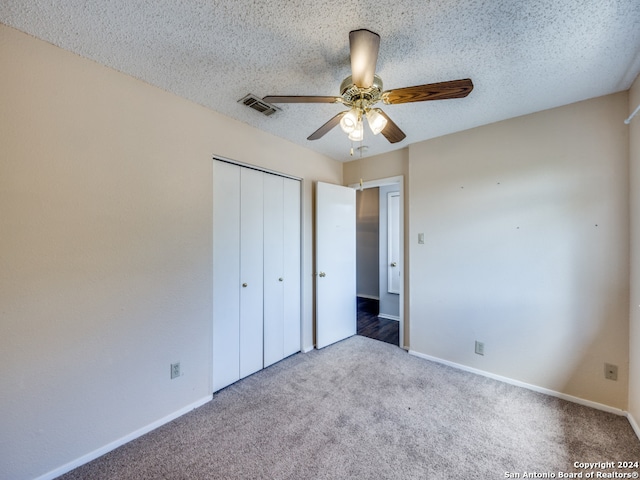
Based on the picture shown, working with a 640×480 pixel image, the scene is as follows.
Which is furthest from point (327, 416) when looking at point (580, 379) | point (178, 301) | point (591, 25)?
point (591, 25)

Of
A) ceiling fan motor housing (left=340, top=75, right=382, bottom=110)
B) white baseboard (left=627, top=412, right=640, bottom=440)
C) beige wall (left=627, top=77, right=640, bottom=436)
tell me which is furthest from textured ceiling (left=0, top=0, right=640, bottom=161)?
white baseboard (left=627, top=412, right=640, bottom=440)

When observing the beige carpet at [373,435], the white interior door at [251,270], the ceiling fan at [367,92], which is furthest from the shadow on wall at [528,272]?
the white interior door at [251,270]

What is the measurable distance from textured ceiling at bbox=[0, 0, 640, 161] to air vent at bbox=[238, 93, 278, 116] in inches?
2.2

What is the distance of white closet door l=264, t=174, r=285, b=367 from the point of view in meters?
2.73

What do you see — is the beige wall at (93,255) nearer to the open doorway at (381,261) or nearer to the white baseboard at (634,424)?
the open doorway at (381,261)

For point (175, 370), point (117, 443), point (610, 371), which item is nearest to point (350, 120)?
point (175, 370)

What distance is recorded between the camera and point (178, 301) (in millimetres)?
1970

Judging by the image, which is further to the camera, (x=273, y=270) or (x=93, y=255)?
(x=273, y=270)

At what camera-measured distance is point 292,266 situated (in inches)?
119

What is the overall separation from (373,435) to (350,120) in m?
2.10

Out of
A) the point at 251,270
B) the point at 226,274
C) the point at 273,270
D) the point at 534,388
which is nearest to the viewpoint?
the point at 534,388

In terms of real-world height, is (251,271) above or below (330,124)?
below

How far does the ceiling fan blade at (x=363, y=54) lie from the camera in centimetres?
113

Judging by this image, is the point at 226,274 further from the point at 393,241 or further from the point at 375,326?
the point at 393,241
